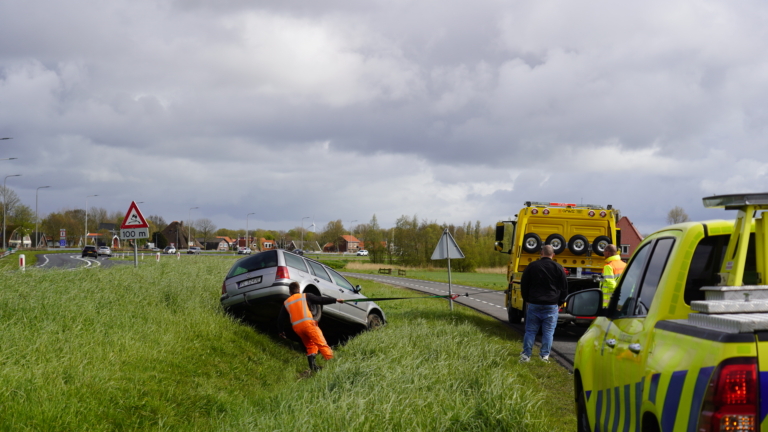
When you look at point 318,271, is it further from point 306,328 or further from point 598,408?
point 598,408

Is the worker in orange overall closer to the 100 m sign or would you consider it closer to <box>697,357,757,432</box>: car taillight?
the 100 m sign

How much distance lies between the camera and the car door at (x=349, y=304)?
40.4 feet

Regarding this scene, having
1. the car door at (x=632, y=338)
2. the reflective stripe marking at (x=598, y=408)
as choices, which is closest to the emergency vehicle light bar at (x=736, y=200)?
the car door at (x=632, y=338)

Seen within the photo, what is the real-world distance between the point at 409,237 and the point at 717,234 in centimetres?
6892

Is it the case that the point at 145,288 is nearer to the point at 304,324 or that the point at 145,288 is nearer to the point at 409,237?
the point at 304,324

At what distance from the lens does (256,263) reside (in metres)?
11.9

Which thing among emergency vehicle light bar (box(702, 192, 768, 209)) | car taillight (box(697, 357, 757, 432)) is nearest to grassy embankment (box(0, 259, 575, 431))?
emergency vehicle light bar (box(702, 192, 768, 209))

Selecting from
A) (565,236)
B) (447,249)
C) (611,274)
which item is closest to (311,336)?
(611,274)

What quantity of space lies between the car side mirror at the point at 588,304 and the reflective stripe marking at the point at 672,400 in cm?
182

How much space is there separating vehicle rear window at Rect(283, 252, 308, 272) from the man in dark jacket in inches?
168

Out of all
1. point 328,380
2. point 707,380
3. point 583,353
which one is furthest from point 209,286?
point 707,380

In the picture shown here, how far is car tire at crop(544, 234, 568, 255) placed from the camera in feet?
47.3

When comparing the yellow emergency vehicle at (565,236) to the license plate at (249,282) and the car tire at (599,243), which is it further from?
A: the license plate at (249,282)

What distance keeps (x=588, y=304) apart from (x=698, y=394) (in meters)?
2.18
